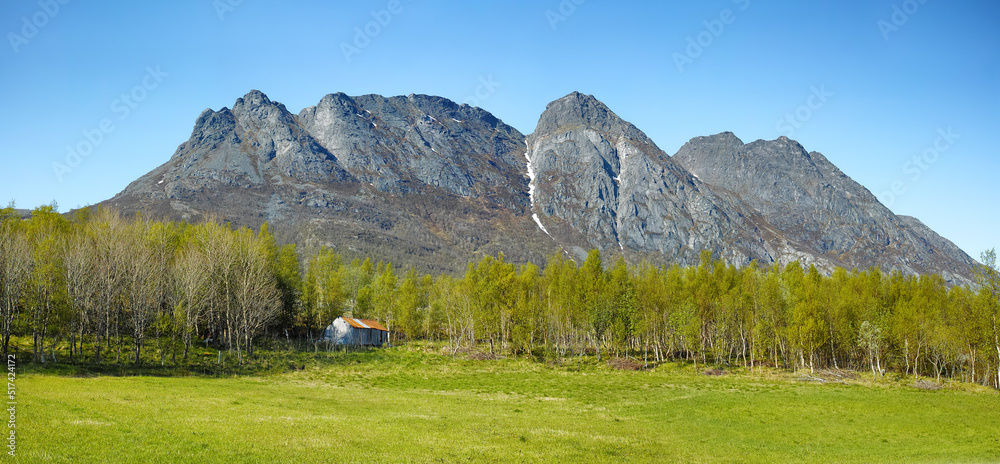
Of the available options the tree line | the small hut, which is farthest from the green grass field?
the small hut

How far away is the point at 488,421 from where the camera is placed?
93.5 feet

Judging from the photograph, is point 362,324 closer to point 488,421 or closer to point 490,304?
point 490,304

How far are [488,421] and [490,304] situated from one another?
5283cm

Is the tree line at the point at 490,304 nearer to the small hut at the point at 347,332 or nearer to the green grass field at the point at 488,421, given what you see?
the small hut at the point at 347,332

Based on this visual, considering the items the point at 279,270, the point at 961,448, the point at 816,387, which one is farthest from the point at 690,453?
the point at 279,270

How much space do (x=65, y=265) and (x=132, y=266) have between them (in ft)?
18.0

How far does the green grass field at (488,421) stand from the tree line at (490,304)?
12.7m

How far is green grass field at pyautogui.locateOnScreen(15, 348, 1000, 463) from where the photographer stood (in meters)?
18.2

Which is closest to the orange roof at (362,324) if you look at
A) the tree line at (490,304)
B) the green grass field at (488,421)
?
the tree line at (490,304)

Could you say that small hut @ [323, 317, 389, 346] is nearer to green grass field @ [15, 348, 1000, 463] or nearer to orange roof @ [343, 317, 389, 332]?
orange roof @ [343, 317, 389, 332]

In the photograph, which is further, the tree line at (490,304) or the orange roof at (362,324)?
the orange roof at (362,324)

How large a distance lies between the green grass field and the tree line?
12.7 meters

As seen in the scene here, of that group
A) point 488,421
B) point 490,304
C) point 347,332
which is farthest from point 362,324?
point 488,421

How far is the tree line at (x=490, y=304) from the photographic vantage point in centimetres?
5253
